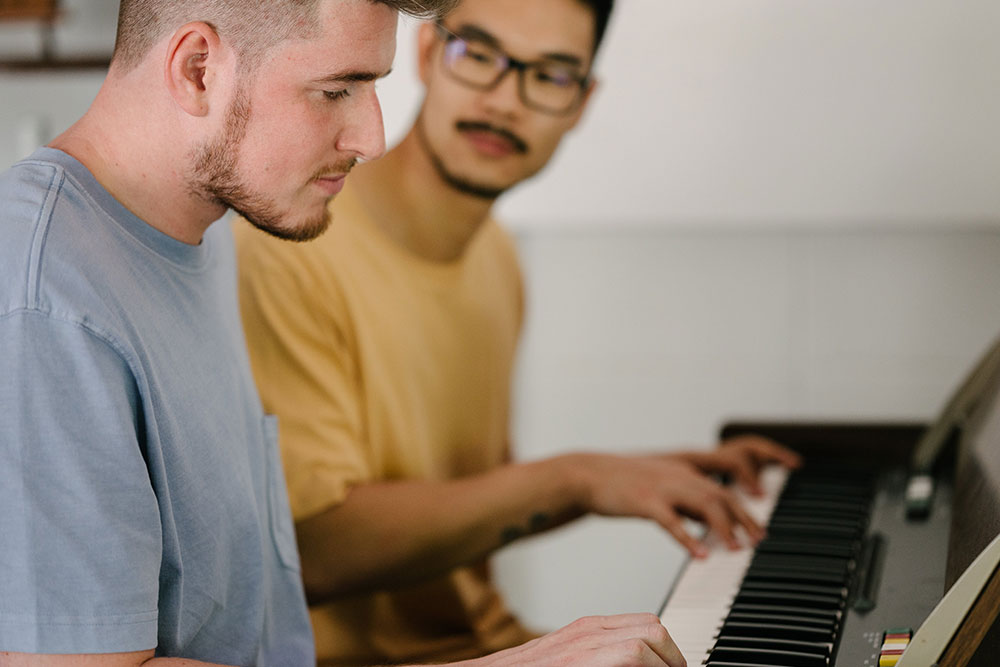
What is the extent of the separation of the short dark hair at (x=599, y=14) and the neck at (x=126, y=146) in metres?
0.83

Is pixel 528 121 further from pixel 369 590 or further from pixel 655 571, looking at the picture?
pixel 655 571

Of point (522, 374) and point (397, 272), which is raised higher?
point (397, 272)

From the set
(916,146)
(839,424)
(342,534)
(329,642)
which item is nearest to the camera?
(342,534)

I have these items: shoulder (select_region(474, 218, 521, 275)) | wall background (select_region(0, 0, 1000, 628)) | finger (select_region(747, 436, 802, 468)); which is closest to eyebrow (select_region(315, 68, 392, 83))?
shoulder (select_region(474, 218, 521, 275))

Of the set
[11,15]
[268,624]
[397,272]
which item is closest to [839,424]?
[397,272]

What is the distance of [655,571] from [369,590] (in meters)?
1.23

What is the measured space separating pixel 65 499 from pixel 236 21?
0.41 m

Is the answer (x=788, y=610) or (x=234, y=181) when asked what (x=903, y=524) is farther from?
(x=234, y=181)

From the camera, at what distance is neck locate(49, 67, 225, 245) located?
96cm

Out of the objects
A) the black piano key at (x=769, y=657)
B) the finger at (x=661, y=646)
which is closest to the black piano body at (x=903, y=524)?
the black piano key at (x=769, y=657)

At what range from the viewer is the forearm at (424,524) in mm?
1415

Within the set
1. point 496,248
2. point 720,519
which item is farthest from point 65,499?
point 496,248

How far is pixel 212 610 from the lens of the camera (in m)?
1.04

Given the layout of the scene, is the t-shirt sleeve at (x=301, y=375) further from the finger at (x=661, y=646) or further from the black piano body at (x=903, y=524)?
the finger at (x=661, y=646)
